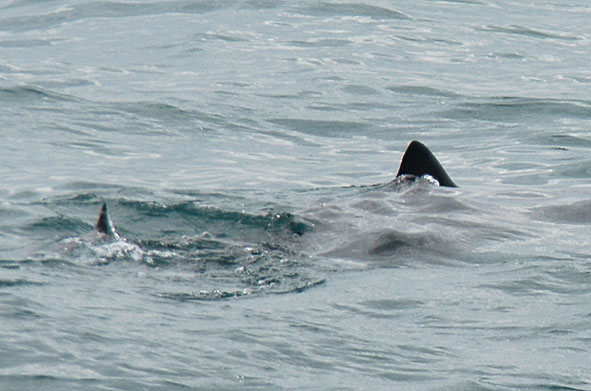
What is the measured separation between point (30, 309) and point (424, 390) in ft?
7.92

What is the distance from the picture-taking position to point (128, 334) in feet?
22.5

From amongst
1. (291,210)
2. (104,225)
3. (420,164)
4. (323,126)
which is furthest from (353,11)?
(104,225)

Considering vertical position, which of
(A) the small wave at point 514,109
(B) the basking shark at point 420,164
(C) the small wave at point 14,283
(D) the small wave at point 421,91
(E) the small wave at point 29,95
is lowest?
(A) the small wave at point 514,109

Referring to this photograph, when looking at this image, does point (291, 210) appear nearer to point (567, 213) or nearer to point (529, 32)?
point (567, 213)

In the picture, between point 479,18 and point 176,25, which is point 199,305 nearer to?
point 176,25

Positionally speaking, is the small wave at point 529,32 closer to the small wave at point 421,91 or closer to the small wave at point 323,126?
the small wave at point 421,91

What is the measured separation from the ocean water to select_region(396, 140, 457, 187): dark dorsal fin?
0.20 m

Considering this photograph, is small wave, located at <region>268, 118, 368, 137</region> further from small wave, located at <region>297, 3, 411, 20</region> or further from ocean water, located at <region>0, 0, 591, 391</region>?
small wave, located at <region>297, 3, 411, 20</region>

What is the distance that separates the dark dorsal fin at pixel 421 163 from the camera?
37.0ft

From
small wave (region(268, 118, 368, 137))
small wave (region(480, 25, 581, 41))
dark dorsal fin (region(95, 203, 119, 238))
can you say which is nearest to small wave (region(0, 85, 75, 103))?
small wave (region(268, 118, 368, 137))

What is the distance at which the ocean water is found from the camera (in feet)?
22.0

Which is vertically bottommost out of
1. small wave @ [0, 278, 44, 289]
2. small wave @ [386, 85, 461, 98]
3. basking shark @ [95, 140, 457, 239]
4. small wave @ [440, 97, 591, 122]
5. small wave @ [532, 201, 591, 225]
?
small wave @ [440, 97, 591, 122]

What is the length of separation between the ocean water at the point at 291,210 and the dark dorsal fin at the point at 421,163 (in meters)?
0.20

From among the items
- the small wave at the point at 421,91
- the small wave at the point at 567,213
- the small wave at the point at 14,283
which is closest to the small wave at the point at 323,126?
the small wave at the point at 421,91
